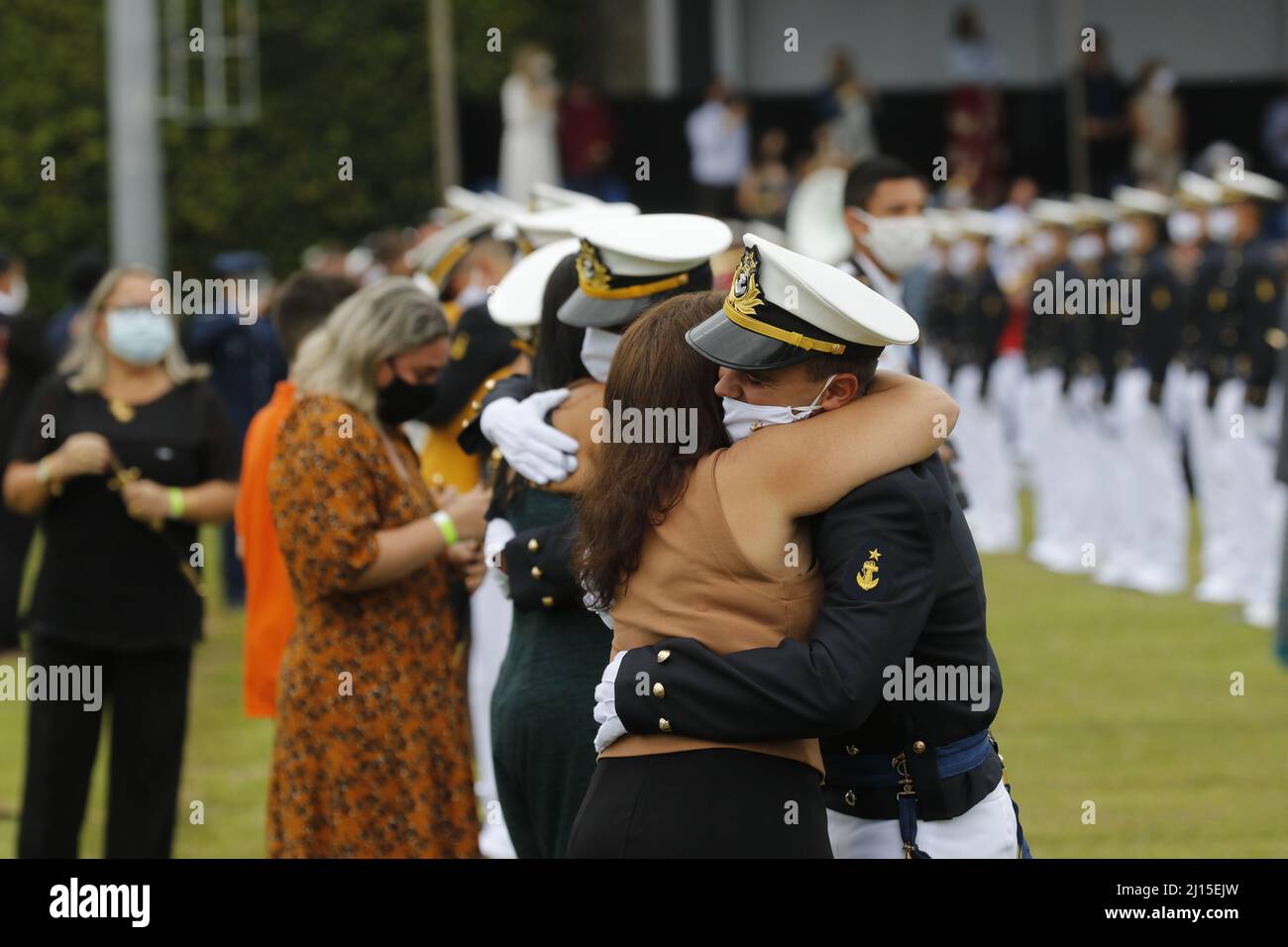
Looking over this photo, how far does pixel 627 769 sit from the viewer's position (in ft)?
11.2

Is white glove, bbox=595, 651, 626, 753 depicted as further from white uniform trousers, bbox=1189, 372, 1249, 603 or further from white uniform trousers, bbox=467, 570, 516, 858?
white uniform trousers, bbox=1189, 372, 1249, 603

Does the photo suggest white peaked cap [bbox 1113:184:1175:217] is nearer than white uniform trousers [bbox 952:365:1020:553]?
Yes

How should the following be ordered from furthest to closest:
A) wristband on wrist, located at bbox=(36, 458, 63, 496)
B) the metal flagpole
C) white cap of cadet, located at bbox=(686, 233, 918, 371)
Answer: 1. the metal flagpole
2. wristband on wrist, located at bbox=(36, 458, 63, 496)
3. white cap of cadet, located at bbox=(686, 233, 918, 371)

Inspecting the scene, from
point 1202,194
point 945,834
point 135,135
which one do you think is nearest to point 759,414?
point 945,834

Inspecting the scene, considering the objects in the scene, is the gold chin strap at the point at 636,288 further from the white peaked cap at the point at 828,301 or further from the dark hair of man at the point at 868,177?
the dark hair of man at the point at 868,177

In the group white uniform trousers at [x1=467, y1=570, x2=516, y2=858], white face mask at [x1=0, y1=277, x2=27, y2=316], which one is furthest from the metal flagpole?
white uniform trousers at [x1=467, y1=570, x2=516, y2=858]

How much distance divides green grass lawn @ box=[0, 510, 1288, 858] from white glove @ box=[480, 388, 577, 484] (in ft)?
10.6

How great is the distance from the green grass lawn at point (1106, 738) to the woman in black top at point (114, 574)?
44.2 inches

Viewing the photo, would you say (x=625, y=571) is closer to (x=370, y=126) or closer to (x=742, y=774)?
(x=742, y=774)

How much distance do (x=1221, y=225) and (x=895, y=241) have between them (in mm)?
7057

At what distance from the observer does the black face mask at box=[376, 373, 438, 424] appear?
5160mm

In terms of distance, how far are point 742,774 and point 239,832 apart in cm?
450

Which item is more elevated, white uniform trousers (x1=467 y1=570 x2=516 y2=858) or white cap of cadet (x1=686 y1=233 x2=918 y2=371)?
white cap of cadet (x1=686 y1=233 x2=918 y2=371)

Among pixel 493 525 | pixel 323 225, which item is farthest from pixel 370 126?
pixel 493 525
